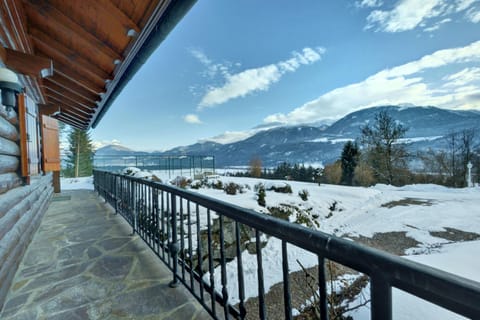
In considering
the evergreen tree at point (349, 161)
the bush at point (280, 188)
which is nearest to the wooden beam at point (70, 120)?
the bush at point (280, 188)

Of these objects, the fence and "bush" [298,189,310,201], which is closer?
"bush" [298,189,310,201]

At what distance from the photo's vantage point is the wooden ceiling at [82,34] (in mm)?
1860

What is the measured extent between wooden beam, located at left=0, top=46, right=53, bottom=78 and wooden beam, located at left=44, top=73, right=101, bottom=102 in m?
1.37

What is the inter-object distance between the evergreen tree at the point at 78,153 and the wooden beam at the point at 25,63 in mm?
17241

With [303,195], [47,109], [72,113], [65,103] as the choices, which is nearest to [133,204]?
[47,109]

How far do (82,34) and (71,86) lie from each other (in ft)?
6.89

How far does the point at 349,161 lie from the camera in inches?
643

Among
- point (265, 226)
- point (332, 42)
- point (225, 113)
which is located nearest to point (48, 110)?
point (265, 226)

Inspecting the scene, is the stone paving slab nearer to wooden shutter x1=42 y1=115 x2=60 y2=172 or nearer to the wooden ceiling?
wooden shutter x1=42 y1=115 x2=60 y2=172

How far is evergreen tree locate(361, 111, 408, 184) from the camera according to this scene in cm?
1465

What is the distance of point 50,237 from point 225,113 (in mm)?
23044

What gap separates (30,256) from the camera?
7.86ft

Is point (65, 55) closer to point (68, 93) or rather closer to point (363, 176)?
point (68, 93)

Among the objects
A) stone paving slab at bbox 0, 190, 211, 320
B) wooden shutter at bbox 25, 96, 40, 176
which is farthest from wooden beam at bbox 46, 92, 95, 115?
stone paving slab at bbox 0, 190, 211, 320
